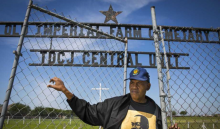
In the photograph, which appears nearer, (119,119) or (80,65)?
(119,119)

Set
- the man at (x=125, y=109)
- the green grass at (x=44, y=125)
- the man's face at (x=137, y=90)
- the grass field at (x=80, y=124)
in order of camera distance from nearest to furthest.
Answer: the man at (x=125, y=109) < the man's face at (x=137, y=90) < the green grass at (x=44, y=125) < the grass field at (x=80, y=124)

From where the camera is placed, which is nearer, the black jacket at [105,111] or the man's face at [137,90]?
the black jacket at [105,111]

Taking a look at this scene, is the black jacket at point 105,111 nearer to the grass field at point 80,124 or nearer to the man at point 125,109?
the man at point 125,109

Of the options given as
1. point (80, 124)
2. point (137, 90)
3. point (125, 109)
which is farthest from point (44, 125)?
point (137, 90)

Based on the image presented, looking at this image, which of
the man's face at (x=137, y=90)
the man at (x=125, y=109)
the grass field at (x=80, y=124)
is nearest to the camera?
the man at (x=125, y=109)

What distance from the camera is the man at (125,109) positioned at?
192 cm

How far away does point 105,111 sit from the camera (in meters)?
2.06

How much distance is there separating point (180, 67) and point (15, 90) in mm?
3393

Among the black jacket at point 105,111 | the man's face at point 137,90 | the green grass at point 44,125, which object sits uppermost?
the man's face at point 137,90

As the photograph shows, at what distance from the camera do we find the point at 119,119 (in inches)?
76.7

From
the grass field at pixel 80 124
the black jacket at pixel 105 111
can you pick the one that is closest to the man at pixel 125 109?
the black jacket at pixel 105 111

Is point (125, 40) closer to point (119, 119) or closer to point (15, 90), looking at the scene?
point (119, 119)

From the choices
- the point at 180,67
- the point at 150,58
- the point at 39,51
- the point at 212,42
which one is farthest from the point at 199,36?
the point at 39,51

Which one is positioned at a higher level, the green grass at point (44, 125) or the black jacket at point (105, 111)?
the black jacket at point (105, 111)
